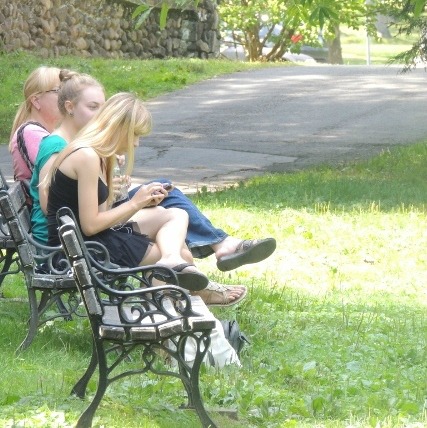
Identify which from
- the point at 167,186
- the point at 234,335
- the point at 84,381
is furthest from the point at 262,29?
the point at 84,381

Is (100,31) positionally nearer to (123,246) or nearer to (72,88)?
(72,88)

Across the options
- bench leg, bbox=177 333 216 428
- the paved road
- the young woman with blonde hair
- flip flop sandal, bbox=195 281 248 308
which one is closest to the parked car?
the paved road

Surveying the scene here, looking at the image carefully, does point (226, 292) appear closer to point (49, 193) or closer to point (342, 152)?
point (49, 193)

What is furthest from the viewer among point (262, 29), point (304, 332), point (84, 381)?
point (262, 29)

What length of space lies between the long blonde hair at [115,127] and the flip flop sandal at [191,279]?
67 cm

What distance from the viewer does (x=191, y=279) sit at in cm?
557

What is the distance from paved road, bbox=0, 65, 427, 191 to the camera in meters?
13.4

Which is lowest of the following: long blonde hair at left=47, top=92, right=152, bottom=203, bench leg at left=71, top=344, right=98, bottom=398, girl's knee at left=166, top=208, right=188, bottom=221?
bench leg at left=71, top=344, right=98, bottom=398

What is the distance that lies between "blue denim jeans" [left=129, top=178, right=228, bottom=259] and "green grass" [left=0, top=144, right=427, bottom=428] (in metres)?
0.43

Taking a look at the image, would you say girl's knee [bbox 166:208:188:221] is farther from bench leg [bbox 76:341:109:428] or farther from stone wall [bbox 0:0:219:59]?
stone wall [bbox 0:0:219:59]

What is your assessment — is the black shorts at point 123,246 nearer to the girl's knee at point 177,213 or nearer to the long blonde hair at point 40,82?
the girl's knee at point 177,213

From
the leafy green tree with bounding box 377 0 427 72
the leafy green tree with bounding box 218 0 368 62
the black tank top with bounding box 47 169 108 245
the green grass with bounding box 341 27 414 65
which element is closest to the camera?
the black tank top with bounding box 47 169 108 245

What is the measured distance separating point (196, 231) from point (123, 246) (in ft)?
2.18

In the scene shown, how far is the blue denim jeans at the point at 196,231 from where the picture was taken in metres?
6.47
